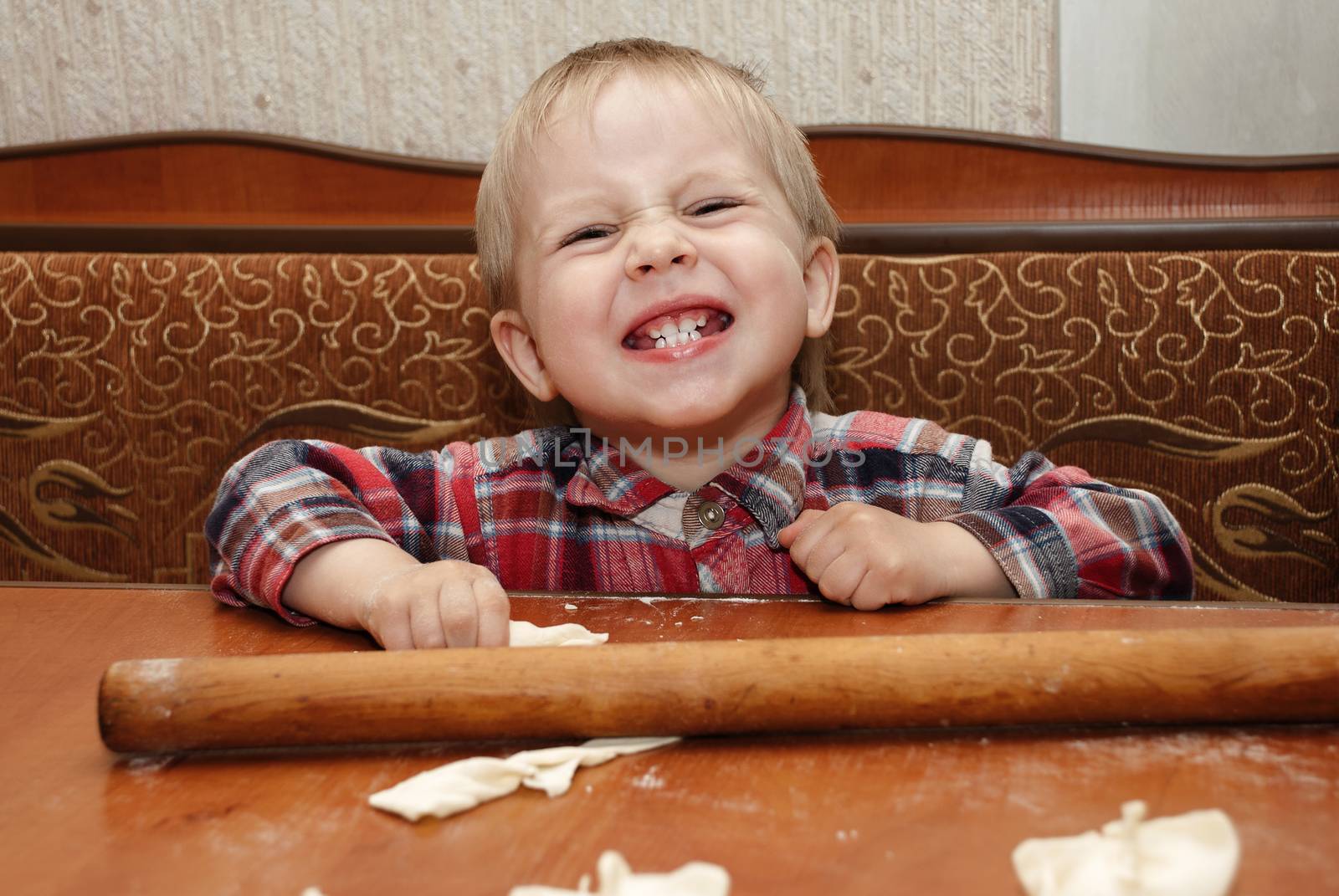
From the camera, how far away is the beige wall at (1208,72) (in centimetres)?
168

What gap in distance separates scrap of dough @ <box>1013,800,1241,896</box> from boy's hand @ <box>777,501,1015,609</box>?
356 millimetres

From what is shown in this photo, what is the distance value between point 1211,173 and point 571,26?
966mm

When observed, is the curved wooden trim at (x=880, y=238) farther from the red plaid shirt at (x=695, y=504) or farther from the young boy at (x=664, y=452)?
the red plaid shirt at (x=695, y=504)

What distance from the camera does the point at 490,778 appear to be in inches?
22.1

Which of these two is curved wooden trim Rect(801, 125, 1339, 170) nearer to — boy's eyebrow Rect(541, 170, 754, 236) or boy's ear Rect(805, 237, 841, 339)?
boy's ear Rect(805, 237, 841, 339)

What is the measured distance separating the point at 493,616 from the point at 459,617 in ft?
0.08

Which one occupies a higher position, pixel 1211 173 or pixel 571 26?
pixel 571 26

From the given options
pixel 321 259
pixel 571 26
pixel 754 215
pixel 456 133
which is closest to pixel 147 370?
pixel 321 259

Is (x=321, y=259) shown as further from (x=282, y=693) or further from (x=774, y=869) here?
(x=774, y=869)

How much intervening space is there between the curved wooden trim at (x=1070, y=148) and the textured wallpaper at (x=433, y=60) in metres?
0.06

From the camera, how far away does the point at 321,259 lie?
5.25ft

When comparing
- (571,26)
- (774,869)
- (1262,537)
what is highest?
(571,26)

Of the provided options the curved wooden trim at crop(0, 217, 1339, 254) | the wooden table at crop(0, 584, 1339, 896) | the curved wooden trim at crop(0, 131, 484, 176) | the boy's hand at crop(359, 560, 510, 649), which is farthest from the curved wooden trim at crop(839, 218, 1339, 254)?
the wooden table at crop(0, 584, 1339, 896)

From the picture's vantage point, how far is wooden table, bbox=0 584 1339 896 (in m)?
0.47
